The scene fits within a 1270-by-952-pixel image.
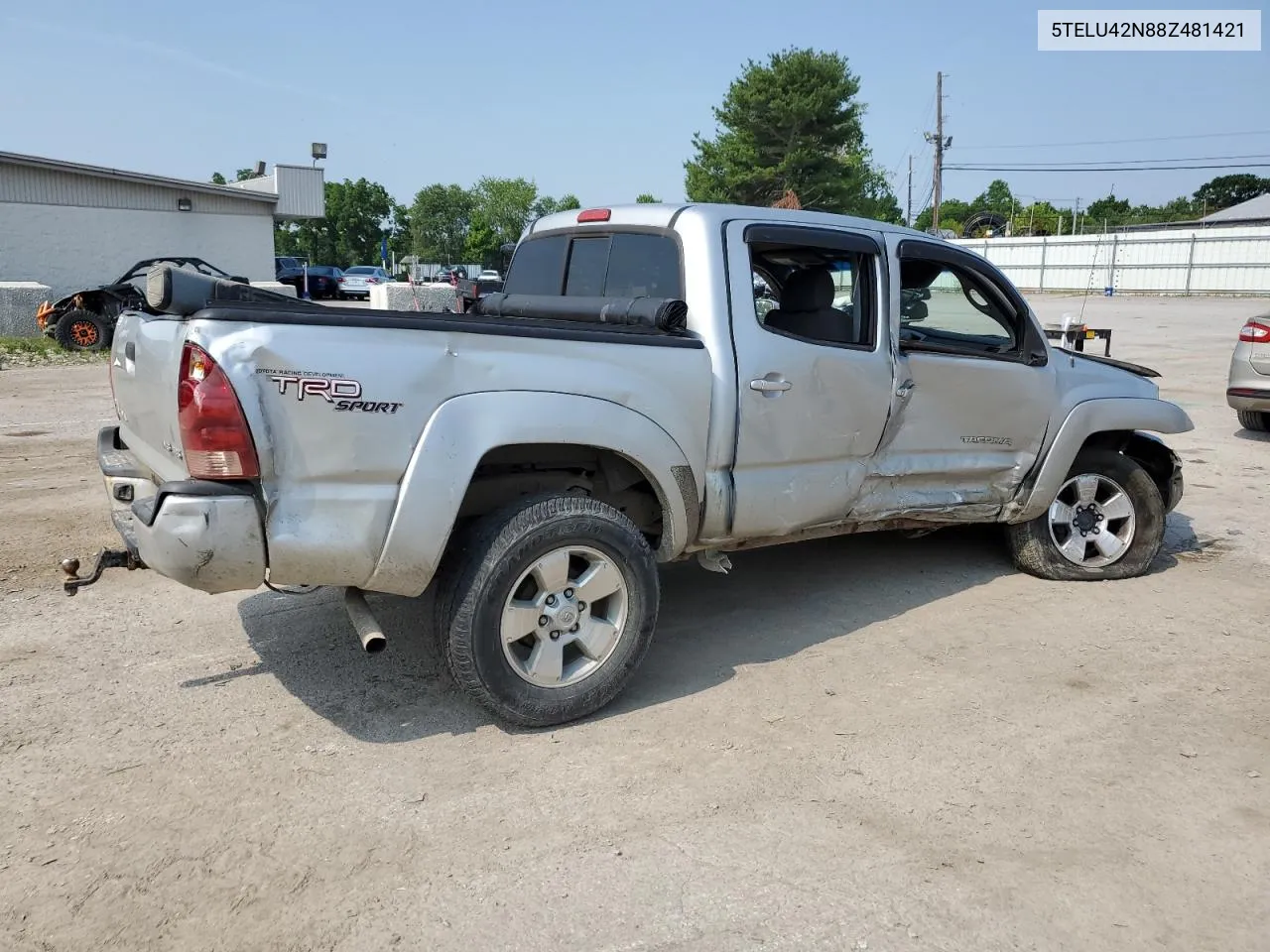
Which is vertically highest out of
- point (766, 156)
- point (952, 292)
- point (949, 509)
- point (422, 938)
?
point (766, 156)

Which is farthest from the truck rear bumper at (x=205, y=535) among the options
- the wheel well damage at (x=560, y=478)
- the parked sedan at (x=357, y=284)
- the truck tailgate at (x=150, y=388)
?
the parked sedan at (x=357, y=284)

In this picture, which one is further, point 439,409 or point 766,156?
point 766,156

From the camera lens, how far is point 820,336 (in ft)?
15.0

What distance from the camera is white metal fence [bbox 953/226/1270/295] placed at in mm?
38281

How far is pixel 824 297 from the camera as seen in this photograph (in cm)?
464

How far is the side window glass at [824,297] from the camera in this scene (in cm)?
461

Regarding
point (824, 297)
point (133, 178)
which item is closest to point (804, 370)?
point (824, 297)

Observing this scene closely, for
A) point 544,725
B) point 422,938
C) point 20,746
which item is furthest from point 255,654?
point 422,938

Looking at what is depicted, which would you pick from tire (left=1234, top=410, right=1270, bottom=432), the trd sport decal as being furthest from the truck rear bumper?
tire (left=1234, top=410, right=1270, bottom=432)

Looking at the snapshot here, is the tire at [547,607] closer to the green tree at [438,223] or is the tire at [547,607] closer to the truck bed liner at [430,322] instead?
the truck bed liner at [430,322]

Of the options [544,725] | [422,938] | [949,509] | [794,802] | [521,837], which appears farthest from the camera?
[949,509]

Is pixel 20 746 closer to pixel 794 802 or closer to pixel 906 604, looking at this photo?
pixel 794 802

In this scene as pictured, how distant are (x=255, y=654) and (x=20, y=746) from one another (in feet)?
3.36

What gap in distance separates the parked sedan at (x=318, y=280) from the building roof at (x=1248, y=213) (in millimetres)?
53720
